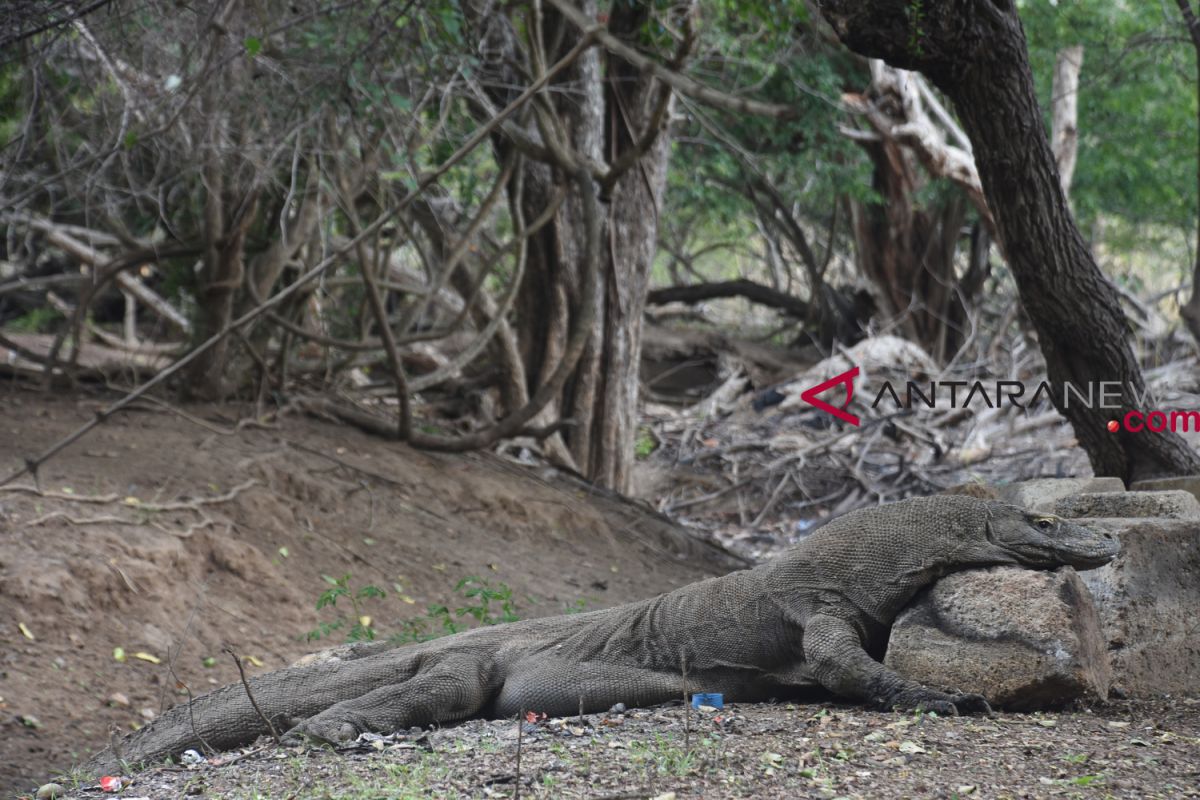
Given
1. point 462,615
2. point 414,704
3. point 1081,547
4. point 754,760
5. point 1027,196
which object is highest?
point 1027,196

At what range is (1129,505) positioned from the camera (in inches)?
179

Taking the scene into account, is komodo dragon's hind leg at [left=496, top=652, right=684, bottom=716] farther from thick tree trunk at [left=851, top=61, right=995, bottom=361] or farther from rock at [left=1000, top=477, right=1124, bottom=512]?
thick tree trunk at [left=851, top=61, right=995, bottom=361]

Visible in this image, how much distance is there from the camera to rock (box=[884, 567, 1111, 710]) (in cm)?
353

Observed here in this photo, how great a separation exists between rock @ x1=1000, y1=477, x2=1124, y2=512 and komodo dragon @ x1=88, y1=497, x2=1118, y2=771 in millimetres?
1098

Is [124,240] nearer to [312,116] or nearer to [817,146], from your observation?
[312,116]

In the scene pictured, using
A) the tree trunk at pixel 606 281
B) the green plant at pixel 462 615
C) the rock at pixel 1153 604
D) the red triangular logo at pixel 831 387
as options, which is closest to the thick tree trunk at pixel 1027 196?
the rock at pixel 1153 604

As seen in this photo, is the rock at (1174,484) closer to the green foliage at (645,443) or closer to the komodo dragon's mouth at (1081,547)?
the komodo dragon's mouth at (1081,547)

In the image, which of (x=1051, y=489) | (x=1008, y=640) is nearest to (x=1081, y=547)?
(x=1008, y=640)

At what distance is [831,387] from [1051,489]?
6.42 m

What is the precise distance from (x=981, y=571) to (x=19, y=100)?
6.75m

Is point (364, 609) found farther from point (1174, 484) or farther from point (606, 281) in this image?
point (1174, 484)

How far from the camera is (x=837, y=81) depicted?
1221cm

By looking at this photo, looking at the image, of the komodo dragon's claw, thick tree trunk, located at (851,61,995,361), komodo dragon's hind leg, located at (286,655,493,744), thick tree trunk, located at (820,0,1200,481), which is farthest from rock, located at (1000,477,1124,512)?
thick tree trunk, located at (851,61,995,361)

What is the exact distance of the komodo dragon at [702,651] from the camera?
3729 millimetres
